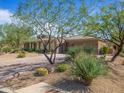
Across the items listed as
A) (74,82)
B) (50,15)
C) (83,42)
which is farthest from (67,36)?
(83,42)

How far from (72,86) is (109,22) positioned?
28.0 ft

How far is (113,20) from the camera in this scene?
54.9 ft

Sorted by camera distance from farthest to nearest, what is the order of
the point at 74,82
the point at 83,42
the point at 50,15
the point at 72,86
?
the point at 83,42 → the point at 50,15 → the point at 74,82 → the point at 72,86

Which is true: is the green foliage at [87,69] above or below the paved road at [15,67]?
above

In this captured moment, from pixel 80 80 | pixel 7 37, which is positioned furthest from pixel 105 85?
pixel 7 37

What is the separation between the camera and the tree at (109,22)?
54.4 feet

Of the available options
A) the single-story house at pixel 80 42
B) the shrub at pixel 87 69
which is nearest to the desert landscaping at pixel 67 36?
the shrub at pixel 87 69

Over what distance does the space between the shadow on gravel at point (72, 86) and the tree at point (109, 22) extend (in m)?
7.22

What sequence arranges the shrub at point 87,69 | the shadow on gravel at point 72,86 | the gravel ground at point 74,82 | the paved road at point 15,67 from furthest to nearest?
the paved road at point 15,67
the shrub at point 87,69
the gravel ground at point 74,82
the shadow on gravel at point 72,86

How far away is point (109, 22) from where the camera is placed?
661 inches

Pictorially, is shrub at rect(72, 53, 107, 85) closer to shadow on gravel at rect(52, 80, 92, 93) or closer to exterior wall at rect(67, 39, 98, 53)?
shadow on gravel at rect(52, 80, 92, 93)

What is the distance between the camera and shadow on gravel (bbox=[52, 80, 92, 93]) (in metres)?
9.55

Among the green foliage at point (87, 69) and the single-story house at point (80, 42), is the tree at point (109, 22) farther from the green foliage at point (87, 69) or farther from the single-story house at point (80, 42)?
the single-story house at point (80, 42)

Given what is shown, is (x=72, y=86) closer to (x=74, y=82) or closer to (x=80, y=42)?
(x=74, y=82)
